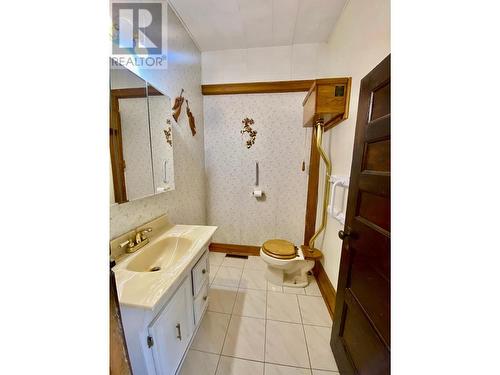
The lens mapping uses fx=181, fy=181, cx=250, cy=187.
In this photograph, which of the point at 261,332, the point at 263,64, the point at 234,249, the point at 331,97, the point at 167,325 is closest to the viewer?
the point at 167,325

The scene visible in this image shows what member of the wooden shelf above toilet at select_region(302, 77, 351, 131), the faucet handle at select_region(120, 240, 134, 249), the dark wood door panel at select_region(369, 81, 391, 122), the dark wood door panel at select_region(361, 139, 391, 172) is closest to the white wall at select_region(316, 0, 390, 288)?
the wooden shelf above toilet at select_region(302, 77, 351, 131)

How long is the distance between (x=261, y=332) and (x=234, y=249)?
1.26 metres

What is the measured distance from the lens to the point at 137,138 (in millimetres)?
1276

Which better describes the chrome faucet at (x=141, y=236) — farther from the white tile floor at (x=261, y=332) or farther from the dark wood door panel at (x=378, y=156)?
the dark wood door panel at (x=378, y=156)

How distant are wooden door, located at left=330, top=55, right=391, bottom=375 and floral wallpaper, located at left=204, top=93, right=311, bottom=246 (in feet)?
4.25

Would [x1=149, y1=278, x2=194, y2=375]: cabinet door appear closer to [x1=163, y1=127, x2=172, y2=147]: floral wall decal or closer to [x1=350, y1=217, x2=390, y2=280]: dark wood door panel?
[x1=350, y1=217, x2=390, y2=280]: dark wood door panel

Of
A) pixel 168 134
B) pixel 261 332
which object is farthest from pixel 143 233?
pixel 261 332

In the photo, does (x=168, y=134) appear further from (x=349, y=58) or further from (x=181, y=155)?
(x=349, y=58)

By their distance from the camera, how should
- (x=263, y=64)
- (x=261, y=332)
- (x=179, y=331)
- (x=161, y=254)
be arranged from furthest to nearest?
(x=263, y=64) → (x=261, y=332) → (x=161, y=254) → (x=179, y=331)

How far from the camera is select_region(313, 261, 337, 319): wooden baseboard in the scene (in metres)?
1.69

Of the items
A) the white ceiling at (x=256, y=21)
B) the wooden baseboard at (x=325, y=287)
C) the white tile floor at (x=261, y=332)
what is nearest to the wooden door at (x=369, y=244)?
the white tile floor at (x=261, y=332)
